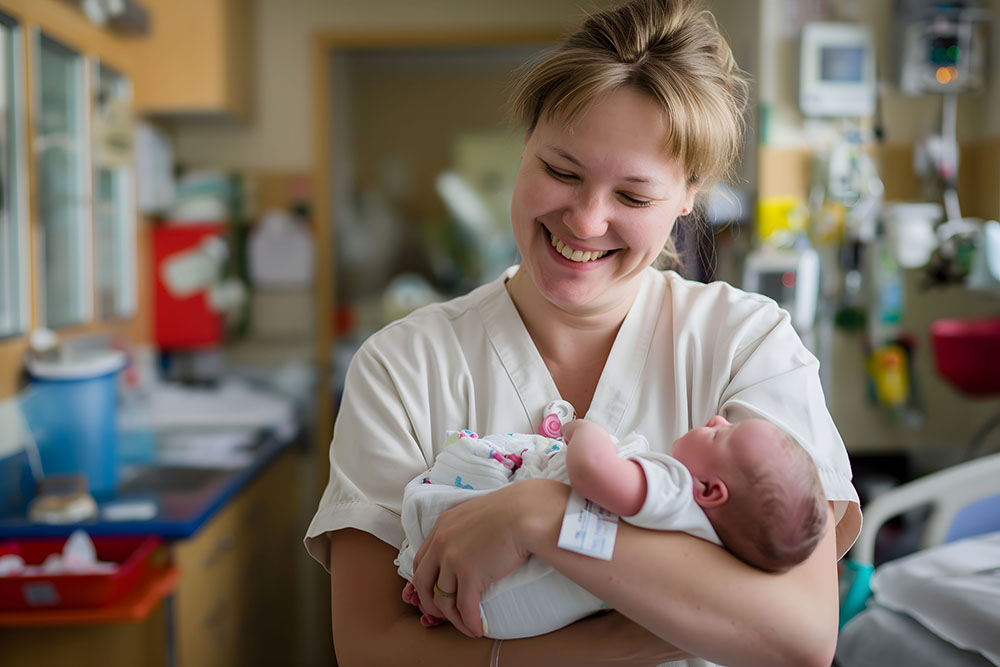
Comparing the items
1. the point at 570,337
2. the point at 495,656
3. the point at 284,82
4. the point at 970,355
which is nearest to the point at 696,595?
the point at 495,656

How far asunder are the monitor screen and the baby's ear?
2.16m

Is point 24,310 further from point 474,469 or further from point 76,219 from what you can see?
point 474,469

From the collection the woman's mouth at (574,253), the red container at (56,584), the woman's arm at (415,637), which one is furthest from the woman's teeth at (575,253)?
the red container at (56,584)

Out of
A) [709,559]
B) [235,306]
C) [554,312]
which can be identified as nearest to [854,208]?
[554,312]

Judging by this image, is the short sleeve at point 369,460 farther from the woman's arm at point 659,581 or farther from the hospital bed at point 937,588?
the hospital bed at point 937,588

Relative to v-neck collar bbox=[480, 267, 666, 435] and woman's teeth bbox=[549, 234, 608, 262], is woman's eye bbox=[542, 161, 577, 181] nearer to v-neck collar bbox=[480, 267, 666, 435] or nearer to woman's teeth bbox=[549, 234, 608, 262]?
woman's teeth bbox=[549, 234, 608, 262]

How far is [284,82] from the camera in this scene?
12.4 ft

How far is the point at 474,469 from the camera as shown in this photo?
3.42ft

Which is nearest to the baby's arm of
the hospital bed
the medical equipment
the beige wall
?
the hospital bed

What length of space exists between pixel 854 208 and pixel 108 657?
2.55 metres

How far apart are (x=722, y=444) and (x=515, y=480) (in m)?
0.26

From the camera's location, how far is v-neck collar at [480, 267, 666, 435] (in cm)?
119

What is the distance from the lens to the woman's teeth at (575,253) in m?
1.12

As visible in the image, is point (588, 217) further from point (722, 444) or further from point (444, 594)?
point (444, 594)
